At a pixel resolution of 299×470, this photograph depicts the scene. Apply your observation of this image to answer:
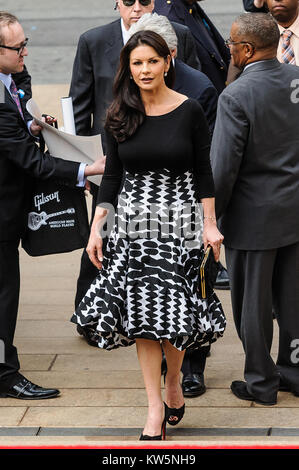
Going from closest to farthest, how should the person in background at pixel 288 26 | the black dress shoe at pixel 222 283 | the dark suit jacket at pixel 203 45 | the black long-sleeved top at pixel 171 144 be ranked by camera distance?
the black long-sleeved top at pixel 171 144, the person in background at pixel 288 26, the dark suit jacket at pixel 203 45, the black dress shoe at pixel 222 283

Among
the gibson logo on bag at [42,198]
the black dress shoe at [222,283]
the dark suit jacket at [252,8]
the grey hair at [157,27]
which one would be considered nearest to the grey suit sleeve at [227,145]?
the grey hair at [157,27]

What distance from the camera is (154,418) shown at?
4.03m

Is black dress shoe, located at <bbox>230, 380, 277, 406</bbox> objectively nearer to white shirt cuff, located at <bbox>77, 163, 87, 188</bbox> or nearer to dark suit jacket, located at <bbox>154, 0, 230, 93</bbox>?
white shirt cuff, located at <bbox>77, 163, 87, 188</bbox>

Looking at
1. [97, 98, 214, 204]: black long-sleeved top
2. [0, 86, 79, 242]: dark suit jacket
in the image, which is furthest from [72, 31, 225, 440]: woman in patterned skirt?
[0, 86, 79, 242]: dark suit jacket

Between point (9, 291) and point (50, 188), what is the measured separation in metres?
0.56

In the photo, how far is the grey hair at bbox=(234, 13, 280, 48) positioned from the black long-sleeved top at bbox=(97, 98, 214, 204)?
0.54m

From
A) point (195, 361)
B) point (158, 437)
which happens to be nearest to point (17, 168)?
point (195, 361)

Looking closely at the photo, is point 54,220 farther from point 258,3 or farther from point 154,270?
point 258,3

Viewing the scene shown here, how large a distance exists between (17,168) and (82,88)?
2.67ft

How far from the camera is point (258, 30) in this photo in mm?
4230

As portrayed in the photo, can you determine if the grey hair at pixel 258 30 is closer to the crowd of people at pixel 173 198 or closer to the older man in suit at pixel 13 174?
the crowd of people at pixel 173 198

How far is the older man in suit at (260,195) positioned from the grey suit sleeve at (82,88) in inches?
41.3

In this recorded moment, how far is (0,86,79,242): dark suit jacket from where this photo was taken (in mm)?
4402

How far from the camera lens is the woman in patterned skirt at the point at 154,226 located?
3.89 meters
